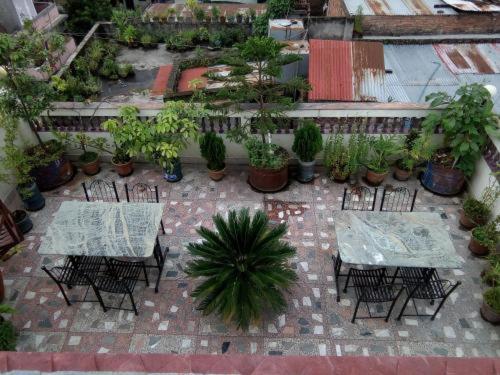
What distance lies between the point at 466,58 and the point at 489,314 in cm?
804

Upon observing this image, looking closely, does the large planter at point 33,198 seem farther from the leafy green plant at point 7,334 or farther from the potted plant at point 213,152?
the potted plant at point 213,152

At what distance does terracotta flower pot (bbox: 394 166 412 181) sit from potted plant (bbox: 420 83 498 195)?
0.34m

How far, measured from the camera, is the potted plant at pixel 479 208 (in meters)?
7.07

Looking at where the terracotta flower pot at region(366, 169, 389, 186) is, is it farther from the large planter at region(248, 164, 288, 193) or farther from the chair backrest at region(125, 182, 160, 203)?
the chair backrest at region(125, 182, 160, 203)

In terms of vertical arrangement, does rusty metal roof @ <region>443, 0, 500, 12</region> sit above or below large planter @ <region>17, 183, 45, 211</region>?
above

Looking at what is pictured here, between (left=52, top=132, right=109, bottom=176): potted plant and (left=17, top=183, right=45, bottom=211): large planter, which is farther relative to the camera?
(left=52, top=132, right=109, bottom=176): potted plant

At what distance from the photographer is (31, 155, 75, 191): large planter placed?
8.03 meters

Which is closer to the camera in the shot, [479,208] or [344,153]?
[479,208]

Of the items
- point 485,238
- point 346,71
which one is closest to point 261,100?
point 346,71

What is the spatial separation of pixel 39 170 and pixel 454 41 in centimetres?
1187

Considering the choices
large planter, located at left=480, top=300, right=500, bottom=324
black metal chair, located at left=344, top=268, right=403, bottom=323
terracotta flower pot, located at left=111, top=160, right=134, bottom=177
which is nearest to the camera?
black metal chair, located at left=344, top=268, right=403, bottom=323

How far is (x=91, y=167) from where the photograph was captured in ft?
28.0

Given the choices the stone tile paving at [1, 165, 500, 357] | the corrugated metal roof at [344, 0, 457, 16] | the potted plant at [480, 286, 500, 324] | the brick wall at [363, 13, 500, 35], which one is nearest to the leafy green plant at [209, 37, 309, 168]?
the stone tile paving at [1, 165, 500, 357]

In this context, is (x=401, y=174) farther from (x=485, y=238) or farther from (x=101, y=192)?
(x=101, y=192)
